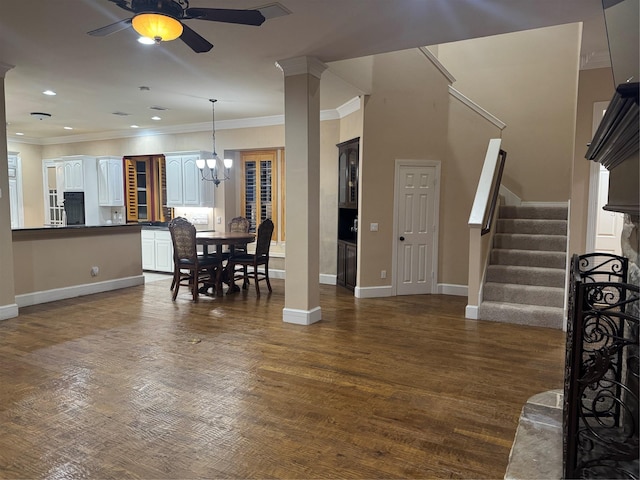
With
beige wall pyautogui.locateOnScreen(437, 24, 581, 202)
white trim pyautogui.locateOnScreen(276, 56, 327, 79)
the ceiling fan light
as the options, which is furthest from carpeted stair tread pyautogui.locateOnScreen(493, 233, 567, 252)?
the ceiling fan light

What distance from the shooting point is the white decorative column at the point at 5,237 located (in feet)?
15.0

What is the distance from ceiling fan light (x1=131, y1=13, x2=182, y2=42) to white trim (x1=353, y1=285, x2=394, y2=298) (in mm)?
4233

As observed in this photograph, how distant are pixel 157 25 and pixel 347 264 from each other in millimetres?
4575

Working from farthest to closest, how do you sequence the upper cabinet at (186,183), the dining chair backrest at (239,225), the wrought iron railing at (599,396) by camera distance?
the upper cabinet at (186,183), the dining chair backrest at (239,225), the wrought iron railing at (599,396)

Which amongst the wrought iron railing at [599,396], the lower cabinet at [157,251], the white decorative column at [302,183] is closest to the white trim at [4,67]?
the white decorative column at [302,183]

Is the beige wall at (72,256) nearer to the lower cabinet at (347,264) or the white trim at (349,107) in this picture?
the lower cabinet at (347,264)

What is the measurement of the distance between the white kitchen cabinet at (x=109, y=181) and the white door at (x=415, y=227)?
6191 millimetres

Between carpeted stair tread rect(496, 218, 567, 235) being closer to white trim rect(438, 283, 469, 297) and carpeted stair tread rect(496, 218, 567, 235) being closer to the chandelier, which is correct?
white trim rect(438, 283, 469, 297)

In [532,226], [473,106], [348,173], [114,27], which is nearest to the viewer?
[114,27]

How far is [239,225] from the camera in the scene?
7.41 metres

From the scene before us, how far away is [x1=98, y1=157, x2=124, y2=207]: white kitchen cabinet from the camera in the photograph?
8898 millimetres

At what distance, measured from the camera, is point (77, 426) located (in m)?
2.51

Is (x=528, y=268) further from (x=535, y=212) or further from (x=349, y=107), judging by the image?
(x=349, y=107)

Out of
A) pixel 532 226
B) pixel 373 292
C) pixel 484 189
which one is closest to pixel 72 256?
pixel 373 292
